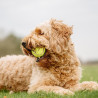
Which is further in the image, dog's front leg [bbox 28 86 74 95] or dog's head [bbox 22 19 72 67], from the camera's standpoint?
dog's head [bbox 22 19 72 67]

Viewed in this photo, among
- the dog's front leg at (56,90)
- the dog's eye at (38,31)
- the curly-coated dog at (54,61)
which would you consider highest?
the dog's eye at (38,31)

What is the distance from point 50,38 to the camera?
15.9 ft

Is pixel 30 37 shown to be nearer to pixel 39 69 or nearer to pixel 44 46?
pixel 44 46

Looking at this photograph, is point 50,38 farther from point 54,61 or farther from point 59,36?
point 54,61

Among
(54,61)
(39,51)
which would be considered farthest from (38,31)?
(54,61)

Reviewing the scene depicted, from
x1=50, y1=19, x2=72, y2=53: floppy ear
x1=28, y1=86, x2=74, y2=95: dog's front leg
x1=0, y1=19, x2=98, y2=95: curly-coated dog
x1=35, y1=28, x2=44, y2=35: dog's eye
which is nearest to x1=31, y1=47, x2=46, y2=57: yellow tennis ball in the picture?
x1=0, y1=19, x2=98, y2=95: curly-coated dog

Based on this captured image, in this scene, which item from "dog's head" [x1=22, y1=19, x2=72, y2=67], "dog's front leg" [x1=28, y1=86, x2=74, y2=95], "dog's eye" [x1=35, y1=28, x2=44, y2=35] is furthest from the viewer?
"dog's eye" [x1=35, y1=28, x2=44, y2=35]

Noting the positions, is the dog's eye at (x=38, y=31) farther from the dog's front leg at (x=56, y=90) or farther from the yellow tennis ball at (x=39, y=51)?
the dog's front leg at (x=56, y=90)

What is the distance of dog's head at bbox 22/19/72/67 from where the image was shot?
473 cm

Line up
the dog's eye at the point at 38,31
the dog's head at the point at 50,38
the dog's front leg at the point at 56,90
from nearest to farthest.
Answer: the dog's front leg at the point at 56,90 < the dog's head at the point at 50,38 < the dog's eye at the point at 38,31

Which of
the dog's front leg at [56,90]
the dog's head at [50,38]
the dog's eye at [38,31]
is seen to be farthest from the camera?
the dog's eye at [38,31]

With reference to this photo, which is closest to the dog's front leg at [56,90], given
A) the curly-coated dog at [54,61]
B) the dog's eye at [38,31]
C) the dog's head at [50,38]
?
the curly-coated dog at [54,61]

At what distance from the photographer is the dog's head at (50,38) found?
4730 millimetres

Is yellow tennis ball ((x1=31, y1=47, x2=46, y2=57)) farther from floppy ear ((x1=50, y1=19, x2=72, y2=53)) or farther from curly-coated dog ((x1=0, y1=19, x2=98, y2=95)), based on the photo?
floppy ear ((x1=50, y1=19, x2=72, y2=53))
